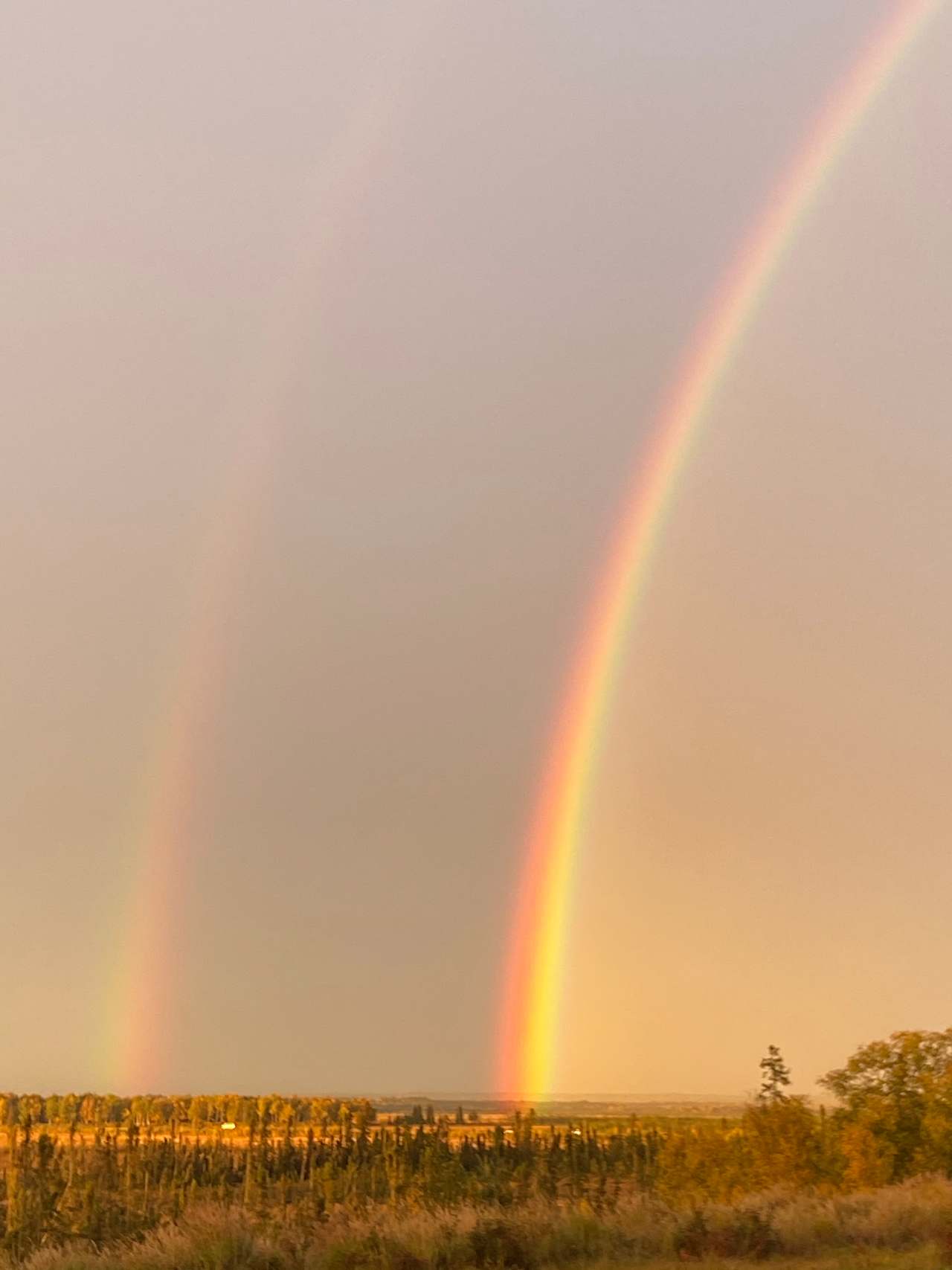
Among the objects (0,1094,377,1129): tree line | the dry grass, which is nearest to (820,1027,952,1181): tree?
the dry grass

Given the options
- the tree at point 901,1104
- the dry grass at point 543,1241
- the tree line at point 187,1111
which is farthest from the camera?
the tree line at point 187,1111

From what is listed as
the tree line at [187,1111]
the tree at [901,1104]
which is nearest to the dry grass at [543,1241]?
the tree at [901,1104]

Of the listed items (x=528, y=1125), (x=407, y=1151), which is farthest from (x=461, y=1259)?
(x=528, y=1125)

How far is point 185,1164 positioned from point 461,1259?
77.8 m

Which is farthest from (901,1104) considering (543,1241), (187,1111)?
(187,1111)

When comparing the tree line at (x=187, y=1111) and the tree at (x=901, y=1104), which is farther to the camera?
the tree line at (x=187, y=1111)

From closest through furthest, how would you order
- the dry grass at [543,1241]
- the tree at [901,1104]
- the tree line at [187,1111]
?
the dry grass at [543,1241], the tree at [901,1104], the tree line at [187,1111]

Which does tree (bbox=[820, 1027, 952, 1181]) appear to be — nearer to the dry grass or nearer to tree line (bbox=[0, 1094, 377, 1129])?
the dry grass

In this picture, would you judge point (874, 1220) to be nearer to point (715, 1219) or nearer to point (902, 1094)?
point (715, 1219)

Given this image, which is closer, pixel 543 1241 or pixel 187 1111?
pixel 543 1241

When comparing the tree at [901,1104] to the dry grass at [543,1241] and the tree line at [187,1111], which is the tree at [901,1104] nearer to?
the dry grass at [543,1241]

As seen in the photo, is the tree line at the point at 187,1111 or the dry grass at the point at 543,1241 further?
the tree line at the point at 187,1111

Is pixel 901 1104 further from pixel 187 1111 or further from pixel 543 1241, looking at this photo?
pixel 187 1111

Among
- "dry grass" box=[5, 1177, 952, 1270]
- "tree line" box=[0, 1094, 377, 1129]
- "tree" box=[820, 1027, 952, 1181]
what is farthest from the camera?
"tree line" box=[0, 1094, 377, 1129]
